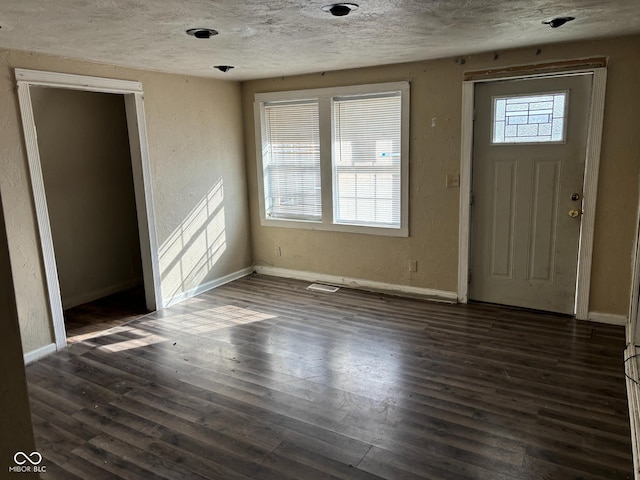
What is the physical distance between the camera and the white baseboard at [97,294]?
15.8 ft

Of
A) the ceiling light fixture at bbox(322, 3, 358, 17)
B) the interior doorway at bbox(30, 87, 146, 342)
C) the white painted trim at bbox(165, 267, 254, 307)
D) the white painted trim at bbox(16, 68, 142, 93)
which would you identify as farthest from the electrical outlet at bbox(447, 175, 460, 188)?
the interior doorway at bbox(30, 87, 146, 342)

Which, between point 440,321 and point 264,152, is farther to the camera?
point 264,152

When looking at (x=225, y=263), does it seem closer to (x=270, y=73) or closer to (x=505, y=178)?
(x=270, y=73)

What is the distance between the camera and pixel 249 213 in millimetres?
5750

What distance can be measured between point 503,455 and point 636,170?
2588 millimetres

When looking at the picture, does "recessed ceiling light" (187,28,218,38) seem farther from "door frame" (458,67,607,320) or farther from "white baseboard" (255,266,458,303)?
"white baseboard" (255,266,458,303)

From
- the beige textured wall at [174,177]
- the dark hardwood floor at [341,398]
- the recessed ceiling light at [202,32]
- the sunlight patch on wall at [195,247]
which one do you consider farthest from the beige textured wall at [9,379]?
the sunlight patch on wall at [195,247]

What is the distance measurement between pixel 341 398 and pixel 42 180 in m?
2.79

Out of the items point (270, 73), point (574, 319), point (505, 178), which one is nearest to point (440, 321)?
point (574, 319)

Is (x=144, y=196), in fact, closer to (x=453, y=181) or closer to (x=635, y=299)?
(x=453, y=181)

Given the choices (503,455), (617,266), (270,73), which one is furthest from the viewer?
(270,73)

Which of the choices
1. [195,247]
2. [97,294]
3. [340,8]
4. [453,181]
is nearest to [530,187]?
[453,181]

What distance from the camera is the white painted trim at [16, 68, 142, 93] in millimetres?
3386

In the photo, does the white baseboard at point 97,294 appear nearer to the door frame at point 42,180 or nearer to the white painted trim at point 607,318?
the door frame at point 42,180
